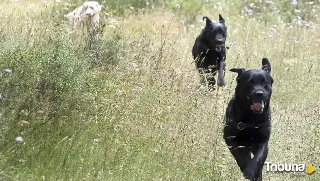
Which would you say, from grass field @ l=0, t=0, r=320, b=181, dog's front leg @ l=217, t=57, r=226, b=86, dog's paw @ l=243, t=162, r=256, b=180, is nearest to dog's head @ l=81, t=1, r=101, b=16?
dog's front leg @ l=217, t=57, r=226, b=86

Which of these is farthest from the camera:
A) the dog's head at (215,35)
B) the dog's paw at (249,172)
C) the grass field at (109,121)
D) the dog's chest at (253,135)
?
the dog's head at (215,35)

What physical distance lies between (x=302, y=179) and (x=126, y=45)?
9.28 ft

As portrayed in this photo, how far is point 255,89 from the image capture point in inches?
176

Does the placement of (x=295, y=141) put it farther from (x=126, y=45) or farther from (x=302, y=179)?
(x=126, y=45)

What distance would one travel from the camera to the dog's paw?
13.7 feet

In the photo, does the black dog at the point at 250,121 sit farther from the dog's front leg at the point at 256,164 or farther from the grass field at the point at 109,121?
the grass field at the point at 109,121

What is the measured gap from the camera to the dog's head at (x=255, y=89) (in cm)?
441

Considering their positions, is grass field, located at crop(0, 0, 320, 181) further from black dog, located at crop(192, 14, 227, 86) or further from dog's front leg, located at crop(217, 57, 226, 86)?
black dog, located at crop(192, 14, 227, 86)

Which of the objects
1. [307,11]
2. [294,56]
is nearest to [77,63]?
[294,56]

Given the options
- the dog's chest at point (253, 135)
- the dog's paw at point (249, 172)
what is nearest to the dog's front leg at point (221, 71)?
the dog's chest at point (253, 135)

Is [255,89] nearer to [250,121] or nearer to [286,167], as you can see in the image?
[250,121]

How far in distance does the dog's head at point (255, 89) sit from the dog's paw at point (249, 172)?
459 millimetres

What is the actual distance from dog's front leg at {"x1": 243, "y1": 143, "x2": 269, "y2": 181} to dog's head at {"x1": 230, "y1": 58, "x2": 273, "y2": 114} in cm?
30

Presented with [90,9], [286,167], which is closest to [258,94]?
[286,167]
